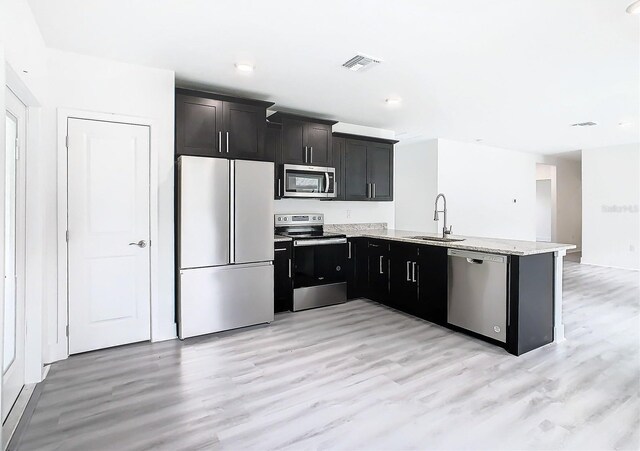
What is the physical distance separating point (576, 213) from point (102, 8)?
11.1m

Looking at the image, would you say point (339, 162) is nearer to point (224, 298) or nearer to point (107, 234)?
point (224, 298)

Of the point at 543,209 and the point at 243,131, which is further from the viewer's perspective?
the point at 543,209

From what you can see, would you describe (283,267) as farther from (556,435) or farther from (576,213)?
(576,213)

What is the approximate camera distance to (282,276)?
13.5ft

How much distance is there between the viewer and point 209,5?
228 cm

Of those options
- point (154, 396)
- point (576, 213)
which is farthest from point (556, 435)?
point (576, 213)

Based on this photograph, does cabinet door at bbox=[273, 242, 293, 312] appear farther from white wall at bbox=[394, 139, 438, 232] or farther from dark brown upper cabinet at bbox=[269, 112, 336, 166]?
white wall at bbox=[394, 139, 438, 232]

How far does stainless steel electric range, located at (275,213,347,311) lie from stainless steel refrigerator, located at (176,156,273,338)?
20.9 inches

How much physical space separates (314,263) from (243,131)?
5.76 ft

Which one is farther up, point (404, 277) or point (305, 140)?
point (305, 140)

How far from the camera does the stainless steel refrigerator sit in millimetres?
3297

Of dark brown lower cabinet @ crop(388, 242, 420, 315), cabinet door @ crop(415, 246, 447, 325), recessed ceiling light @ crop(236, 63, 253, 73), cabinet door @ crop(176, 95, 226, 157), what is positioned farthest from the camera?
dark brown lower cabinet @ crop(388, 242, 420, 315)

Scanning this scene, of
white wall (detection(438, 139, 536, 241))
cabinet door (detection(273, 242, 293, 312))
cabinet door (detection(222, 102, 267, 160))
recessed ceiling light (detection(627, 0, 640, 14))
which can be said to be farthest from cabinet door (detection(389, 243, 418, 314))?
white wall (detection(438, 139, 536, 241))

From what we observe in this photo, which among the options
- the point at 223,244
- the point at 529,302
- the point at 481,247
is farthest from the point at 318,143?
the point at 529,302
